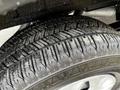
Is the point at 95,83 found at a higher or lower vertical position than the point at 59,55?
lower

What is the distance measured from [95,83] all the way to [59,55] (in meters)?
0.30

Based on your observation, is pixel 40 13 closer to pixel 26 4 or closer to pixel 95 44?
pixel 26 4

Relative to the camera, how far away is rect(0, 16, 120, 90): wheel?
39.5 inches

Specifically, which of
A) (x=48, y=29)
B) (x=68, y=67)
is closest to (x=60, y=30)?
(x=48, y=29)

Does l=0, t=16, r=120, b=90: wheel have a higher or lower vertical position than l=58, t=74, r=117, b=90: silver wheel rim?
higher

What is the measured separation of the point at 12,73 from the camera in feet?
3.28

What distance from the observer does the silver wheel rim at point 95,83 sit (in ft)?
3.75

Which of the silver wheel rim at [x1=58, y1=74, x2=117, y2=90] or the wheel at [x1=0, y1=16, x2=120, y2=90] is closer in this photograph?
the wheel at [x1=0, y1=16, x2=120, y2=90]

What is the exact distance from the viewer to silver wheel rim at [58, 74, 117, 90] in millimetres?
1144

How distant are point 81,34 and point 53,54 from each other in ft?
0.48

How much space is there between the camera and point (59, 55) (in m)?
1.02

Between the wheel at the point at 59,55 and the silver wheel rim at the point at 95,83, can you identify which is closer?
the wheel at the point at 59,55

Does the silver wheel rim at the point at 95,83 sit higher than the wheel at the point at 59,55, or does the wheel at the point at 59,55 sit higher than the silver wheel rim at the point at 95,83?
the wheel at the point at 59,55

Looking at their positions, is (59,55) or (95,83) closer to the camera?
Result: (59,55)
